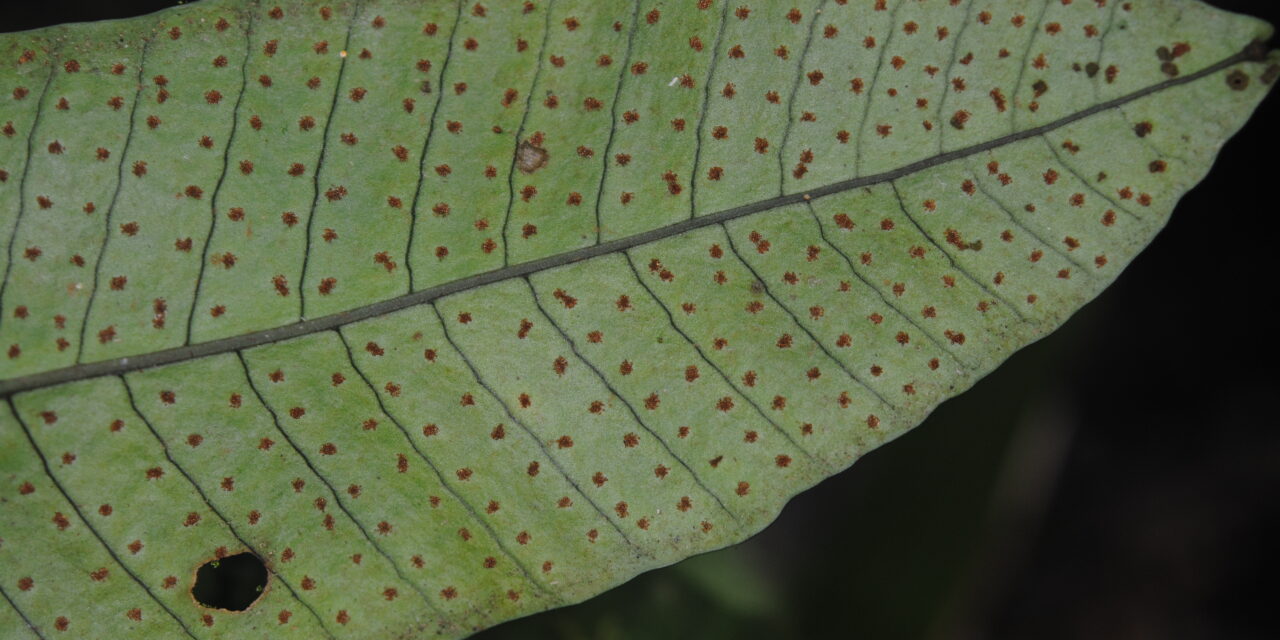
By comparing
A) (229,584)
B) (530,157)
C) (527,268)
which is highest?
(530,157)

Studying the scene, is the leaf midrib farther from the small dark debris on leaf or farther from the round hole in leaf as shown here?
the round hole in leaf

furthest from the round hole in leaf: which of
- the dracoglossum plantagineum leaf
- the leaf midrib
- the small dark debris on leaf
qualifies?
the small dark debris on leaf

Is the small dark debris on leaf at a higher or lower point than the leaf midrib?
higher

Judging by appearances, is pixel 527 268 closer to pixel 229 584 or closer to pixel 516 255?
pixel 516 255

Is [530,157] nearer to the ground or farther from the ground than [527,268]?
farther from the ground

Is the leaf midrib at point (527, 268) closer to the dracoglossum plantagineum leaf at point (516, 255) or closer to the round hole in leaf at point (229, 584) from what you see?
the dracoglossum plantagineum leaf at point (516, 255)

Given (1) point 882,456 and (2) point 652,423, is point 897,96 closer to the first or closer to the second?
(2) point 652,423

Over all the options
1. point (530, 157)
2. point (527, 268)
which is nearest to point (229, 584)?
point (527, 268)
